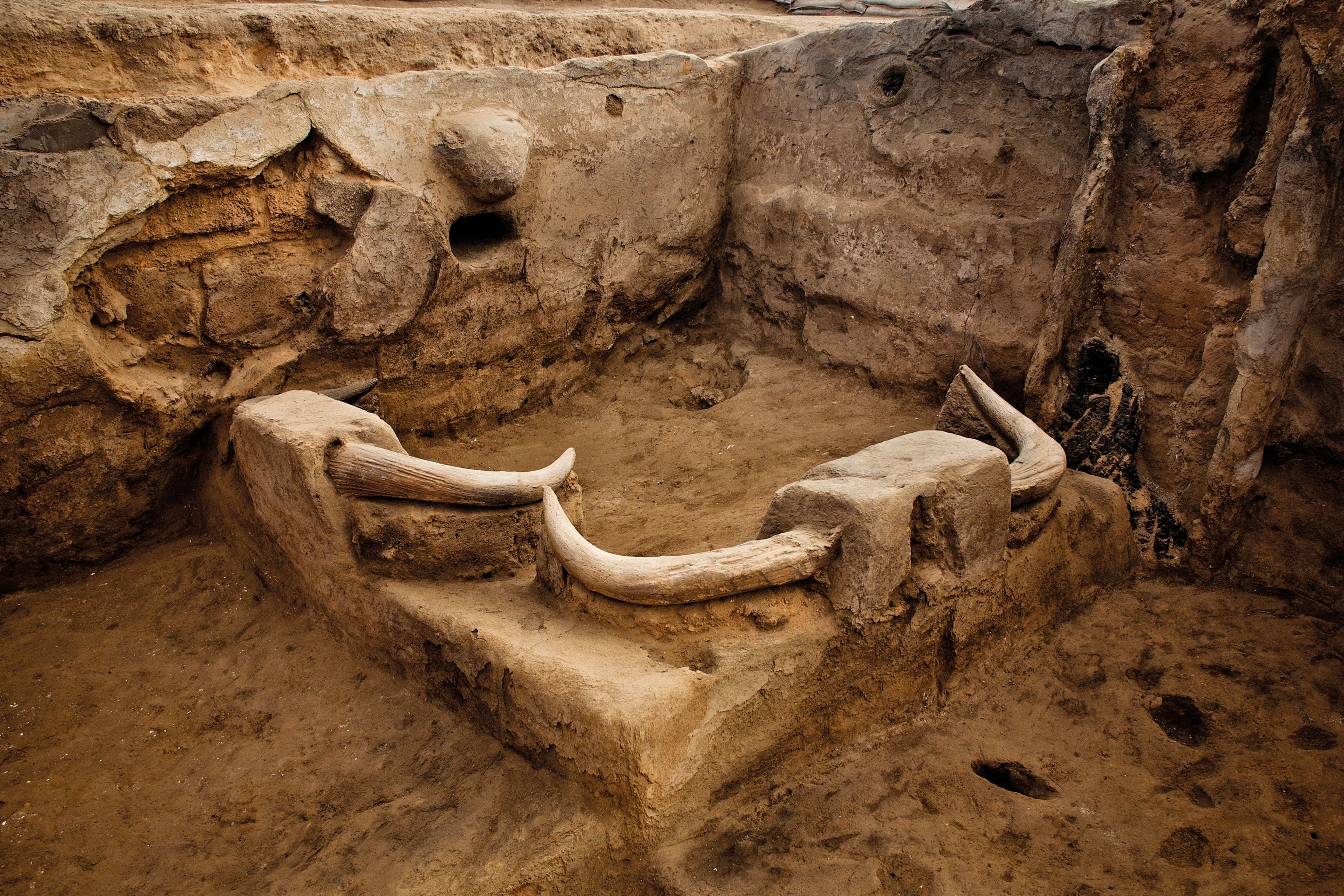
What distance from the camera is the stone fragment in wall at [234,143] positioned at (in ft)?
10.4

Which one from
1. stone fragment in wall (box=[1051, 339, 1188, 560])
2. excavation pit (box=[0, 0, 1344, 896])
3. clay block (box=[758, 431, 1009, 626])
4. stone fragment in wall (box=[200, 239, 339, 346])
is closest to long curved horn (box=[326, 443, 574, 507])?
excavation pit (box=[0, 0, 1344, 896])

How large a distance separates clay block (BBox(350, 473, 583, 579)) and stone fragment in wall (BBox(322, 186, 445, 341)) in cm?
112

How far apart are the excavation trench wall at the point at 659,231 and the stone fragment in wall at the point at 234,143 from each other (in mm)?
11

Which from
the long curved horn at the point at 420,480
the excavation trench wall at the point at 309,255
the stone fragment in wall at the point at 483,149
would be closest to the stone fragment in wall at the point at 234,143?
the excavation trench wall at the point at 309,255

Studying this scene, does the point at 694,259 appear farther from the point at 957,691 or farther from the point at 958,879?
the point at 958,879

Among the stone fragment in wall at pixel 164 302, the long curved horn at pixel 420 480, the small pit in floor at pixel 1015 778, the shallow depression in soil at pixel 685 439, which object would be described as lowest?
the small pit in floor at pixel 1015 778

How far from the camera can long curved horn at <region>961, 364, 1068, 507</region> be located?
289cm

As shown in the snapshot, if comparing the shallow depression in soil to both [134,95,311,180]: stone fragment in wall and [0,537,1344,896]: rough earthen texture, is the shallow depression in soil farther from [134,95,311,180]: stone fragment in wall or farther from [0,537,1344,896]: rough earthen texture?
[134,95,311,180]: stone fragment in wall

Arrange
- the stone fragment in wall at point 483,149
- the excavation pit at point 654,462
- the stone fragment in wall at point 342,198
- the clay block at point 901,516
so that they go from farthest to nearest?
the stone fragment in wall at point 483,149 < the stone fragment in wall at point 342,198 < the clay block at point 901,516 < the excavation pit at point 654,462

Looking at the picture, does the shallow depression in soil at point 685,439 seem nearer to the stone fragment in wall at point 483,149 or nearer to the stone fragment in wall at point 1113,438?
the stone fragment in wall at point 1113,438

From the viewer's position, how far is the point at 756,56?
466 centimetres

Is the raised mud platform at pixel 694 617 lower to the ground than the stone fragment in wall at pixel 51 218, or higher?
lower

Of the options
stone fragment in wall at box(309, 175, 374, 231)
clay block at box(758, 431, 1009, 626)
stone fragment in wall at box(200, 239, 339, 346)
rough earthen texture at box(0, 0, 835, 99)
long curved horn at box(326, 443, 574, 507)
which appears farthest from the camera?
stone fragment in wall at box(309, 175, 374, 231)

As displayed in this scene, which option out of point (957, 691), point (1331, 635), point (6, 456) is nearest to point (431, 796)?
point (957, 691)
